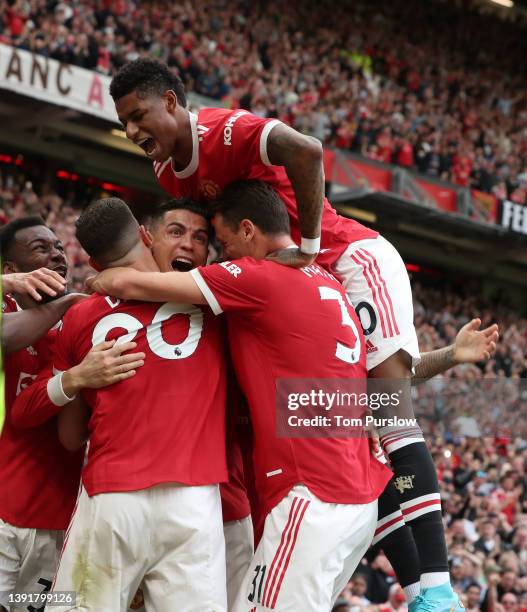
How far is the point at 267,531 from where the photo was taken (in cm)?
412

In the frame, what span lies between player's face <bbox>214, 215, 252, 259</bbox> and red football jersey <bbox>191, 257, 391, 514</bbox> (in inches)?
8.3

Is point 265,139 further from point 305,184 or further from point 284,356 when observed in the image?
point 284,356

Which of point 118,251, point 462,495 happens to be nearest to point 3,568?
point 118,251

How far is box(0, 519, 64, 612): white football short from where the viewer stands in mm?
4707

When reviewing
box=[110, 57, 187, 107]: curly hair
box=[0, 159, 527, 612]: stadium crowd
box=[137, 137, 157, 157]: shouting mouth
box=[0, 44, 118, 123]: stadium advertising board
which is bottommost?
box=[0, 159, 527, 612]: stadium crowd

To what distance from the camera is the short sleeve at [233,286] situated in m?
4.20

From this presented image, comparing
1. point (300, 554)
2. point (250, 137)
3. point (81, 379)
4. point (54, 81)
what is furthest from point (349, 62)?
point (300, 554)

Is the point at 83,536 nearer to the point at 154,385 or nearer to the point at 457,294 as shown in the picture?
the point at 154,385

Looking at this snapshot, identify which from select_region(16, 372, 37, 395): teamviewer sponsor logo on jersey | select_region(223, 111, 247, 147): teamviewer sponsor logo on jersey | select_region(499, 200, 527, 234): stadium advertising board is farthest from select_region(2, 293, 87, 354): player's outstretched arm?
select_region(499, 200, 527, 234): stadium advertising board

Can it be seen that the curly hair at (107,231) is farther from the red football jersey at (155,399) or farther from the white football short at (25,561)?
the white football short at (25,561)

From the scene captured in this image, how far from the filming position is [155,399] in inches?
164

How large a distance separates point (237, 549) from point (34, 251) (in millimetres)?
1767

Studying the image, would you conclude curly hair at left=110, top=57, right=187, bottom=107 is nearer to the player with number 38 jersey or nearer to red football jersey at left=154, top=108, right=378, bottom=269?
red football jersey at left=154, top=108, right=378, bottom=269

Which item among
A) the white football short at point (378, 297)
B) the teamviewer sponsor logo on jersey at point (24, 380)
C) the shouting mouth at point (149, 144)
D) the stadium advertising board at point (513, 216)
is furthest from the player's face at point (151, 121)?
the stadium advertising board at point (513, 216)
